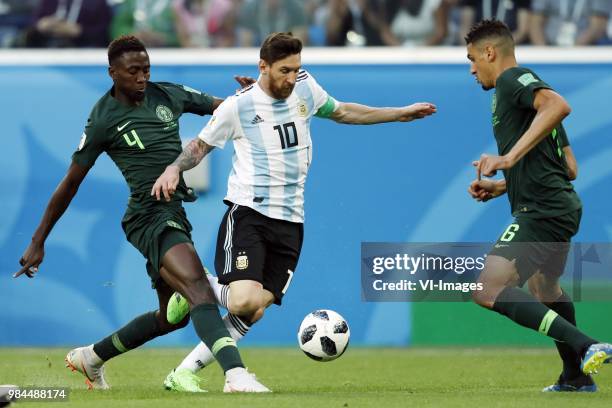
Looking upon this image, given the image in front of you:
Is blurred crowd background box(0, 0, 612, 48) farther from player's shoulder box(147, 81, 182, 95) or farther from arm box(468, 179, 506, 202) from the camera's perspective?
arm box(468, 179, 506, 202)

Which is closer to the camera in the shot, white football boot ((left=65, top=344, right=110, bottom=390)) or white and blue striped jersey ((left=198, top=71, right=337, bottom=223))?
white and blue striped jersey ((left=198, top=71, right=337, bottom=223))

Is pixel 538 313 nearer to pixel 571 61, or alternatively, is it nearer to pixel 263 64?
pixel 263 64

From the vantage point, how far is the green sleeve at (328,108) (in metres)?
8.20

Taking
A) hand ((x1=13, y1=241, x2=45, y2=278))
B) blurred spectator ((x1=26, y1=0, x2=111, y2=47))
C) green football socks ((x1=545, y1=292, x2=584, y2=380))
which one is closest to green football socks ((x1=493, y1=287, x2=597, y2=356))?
green football socks ((x1=545, y1=292, x2=584, y2=380))

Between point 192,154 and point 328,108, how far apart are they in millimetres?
1007

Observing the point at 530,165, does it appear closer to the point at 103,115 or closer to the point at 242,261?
the point at 242,261

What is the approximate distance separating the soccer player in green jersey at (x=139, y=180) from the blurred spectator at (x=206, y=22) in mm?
4191

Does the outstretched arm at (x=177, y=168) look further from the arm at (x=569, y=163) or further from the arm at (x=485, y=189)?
the arm at (x=569, y=163)

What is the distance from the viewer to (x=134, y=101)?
27.2 feet

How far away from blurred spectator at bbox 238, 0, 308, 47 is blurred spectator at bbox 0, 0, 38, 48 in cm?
211

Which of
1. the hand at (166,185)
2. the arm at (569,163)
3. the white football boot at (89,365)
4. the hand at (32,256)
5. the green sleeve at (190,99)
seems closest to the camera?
the hand at (166,185)

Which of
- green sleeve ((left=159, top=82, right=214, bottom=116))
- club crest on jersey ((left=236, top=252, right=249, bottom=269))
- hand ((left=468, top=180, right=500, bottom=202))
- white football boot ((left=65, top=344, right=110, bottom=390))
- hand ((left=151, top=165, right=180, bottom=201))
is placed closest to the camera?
hand ((left=151, top=165, right=180, bottom=201))

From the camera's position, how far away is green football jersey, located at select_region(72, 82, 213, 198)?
814 cm

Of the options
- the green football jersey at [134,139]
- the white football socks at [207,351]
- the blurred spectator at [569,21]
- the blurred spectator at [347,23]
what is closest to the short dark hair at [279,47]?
the green football jersey at [134,139]
